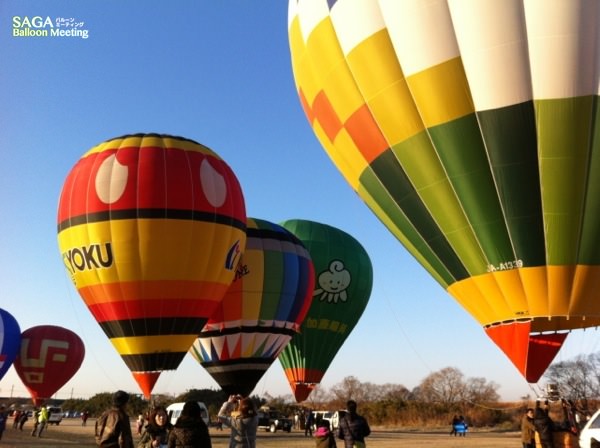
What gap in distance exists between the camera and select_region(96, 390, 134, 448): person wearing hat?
6363 millimetres

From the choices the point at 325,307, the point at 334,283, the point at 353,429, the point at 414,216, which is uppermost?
the point at 334,283

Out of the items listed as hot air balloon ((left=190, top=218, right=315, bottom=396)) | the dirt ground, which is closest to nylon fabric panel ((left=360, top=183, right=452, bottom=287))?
the dirt ground

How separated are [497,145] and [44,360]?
3024 centimetres

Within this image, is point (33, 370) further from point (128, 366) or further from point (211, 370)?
point (128, 366)

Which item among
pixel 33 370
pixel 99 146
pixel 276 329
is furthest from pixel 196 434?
pixel 33 370

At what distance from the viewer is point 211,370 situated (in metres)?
20.8

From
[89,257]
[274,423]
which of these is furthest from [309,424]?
[89,257]

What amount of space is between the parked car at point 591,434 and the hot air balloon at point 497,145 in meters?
1.38

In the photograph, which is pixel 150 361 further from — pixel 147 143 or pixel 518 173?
pixel 518 173

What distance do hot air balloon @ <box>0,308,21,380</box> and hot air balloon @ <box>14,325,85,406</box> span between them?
2.62 ft

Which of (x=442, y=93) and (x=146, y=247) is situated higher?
(x=442, y=93)

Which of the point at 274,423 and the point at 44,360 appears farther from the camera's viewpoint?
the point at 44,360

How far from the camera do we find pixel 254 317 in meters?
20.5

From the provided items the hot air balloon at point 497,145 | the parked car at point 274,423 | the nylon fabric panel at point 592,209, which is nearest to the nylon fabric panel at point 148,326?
the hot air balloon at point 497,145
